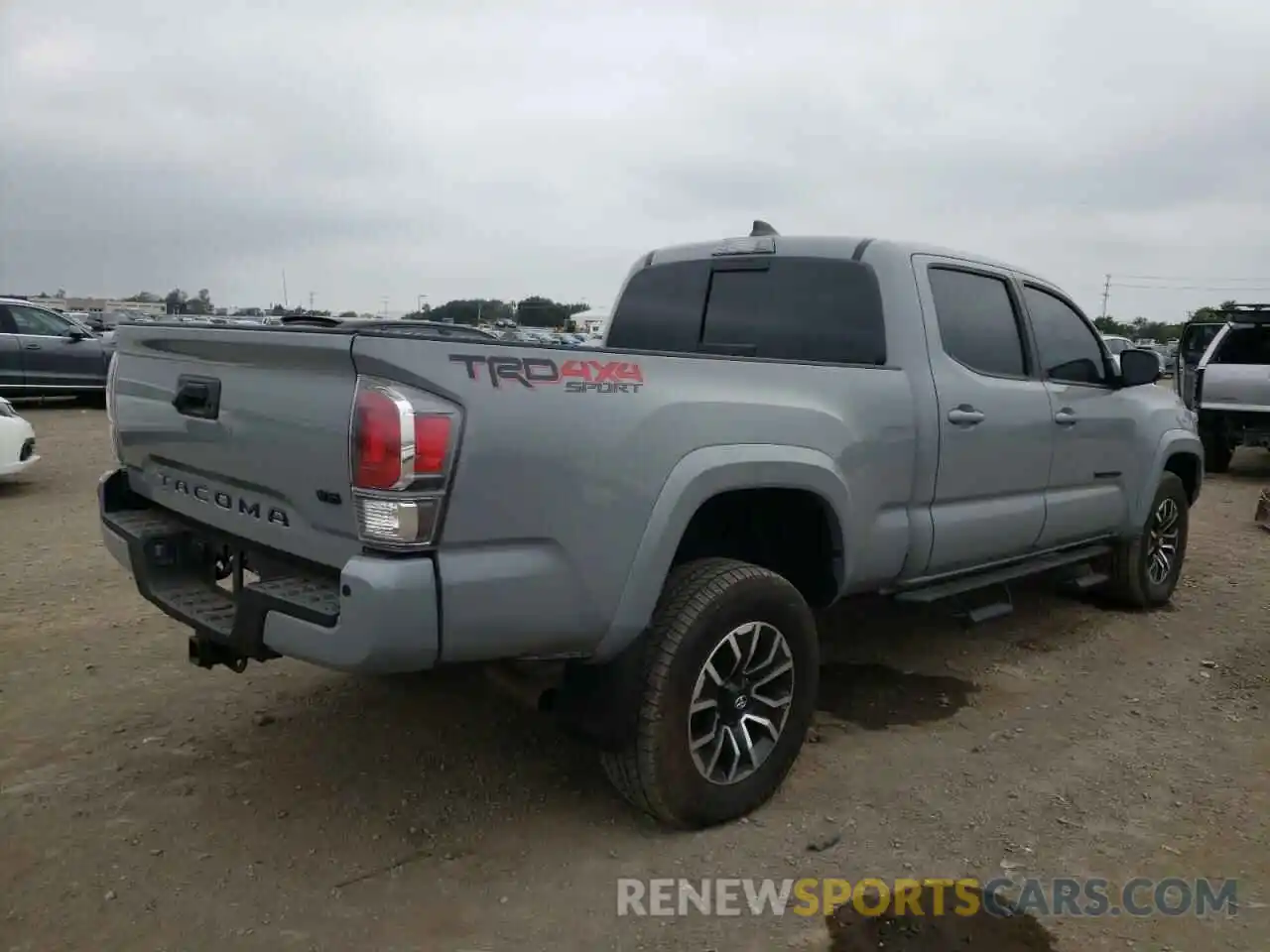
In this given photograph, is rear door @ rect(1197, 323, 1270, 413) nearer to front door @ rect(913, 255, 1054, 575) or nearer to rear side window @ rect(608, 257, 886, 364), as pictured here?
front door @ rect(913, 255, 1054, 575)

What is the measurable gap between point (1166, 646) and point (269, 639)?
14.7 feet

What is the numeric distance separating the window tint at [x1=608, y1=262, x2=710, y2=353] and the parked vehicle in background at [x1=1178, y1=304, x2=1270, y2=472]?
8.96 metres

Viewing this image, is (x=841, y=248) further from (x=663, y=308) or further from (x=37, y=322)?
(x=37, y=322)

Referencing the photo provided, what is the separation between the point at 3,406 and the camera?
27.6 feet

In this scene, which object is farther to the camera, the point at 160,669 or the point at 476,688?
the point at 160,669

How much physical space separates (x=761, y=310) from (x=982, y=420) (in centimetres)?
102

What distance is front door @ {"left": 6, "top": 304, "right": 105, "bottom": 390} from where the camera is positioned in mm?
14672

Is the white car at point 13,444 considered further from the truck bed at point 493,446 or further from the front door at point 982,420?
the front door at point 982,420

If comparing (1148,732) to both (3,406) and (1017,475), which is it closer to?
(1017,475)

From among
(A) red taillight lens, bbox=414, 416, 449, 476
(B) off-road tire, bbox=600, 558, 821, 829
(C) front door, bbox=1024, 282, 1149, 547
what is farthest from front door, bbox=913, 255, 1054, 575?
(A) red taillight lens, bbox=414, 416, 449, 476

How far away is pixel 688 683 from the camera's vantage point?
2943mm

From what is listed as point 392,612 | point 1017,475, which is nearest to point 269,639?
point 392,612

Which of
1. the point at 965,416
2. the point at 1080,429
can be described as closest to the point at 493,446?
the point at 965,416

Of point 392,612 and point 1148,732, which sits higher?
point 392,612
